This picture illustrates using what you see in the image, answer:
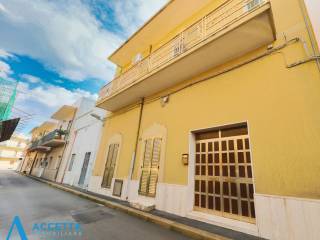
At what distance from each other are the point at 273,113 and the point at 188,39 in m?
4.64

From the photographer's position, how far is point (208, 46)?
5.04 m

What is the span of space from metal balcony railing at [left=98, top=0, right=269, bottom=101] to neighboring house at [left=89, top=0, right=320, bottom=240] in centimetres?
6

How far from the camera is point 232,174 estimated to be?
444cm

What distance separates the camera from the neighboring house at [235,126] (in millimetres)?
3404

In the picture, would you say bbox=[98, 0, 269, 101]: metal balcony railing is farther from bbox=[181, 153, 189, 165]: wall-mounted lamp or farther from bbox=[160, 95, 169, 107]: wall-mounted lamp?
bbox=[181, 153, 189, 165]: wall-mounted lamp

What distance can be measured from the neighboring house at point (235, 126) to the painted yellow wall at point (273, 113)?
2 cm

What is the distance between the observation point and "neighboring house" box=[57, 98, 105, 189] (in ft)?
36.8

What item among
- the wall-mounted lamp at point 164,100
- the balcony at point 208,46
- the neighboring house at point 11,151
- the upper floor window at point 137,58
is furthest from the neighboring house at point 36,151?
the wall-mounted lamp at point 164,100

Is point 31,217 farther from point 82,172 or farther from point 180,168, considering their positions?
point 82,172

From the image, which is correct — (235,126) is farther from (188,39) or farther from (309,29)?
(188,39)

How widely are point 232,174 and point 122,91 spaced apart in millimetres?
6074

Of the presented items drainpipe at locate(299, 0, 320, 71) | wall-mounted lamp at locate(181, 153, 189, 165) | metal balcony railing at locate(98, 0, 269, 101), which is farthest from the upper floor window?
drainpipe at locate(299, 0, 320, 71)

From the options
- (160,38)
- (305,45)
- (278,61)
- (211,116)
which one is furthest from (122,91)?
(305,45)

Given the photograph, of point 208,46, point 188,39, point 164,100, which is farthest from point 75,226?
point 188,39
